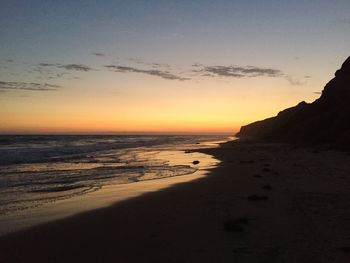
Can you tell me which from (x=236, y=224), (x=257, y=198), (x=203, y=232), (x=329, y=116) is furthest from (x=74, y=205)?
(x=329, y=116)

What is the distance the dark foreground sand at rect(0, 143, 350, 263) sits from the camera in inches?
299

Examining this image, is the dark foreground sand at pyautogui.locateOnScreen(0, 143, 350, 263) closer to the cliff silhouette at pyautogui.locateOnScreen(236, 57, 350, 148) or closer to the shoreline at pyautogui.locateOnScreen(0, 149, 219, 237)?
the shoreline at pyautogui.locateOnScreen(0, 149, 219, 237)

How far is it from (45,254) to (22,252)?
541 millimetres

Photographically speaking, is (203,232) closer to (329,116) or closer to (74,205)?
(74,205)

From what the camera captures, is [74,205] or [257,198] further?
[257,198]

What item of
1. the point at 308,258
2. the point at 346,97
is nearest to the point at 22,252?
the point at 308,258

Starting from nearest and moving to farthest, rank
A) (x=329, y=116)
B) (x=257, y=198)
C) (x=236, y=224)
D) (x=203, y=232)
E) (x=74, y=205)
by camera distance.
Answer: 1. (x=203, y=232)
2. (x=236, y=224)
3. (x=74, y=205)
4. (x=257, y=198)
5. (x=329, y=116)

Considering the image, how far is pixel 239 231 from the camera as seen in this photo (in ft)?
30.2

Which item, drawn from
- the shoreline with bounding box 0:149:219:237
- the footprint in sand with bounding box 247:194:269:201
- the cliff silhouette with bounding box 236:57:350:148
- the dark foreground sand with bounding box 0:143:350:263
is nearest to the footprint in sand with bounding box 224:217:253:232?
the dark foreground sand with bounding box 0:143:350:263

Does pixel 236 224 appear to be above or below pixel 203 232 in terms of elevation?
above

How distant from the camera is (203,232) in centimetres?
927

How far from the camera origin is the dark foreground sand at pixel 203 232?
7605mm

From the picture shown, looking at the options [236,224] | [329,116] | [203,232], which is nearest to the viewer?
[203,232]

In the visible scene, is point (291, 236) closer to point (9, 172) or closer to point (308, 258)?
point (308, 258)
